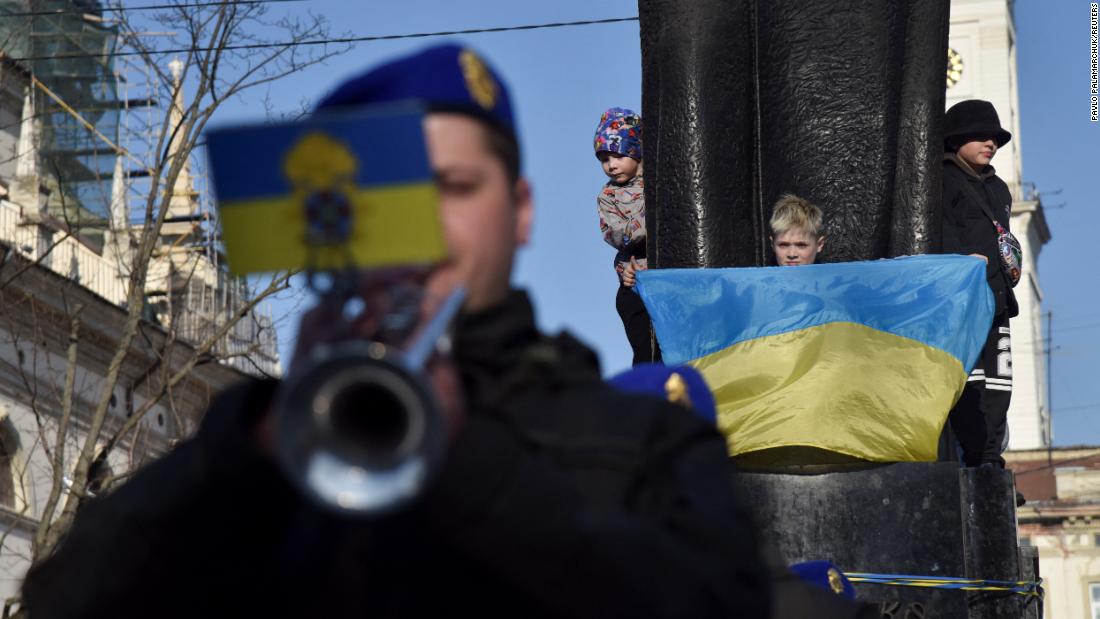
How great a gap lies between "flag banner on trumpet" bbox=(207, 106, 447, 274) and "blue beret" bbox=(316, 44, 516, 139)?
176mm

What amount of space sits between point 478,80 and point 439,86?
5 centimetres

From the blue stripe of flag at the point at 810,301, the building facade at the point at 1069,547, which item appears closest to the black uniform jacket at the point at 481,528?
the blue stripe of flag at the point at 810,301

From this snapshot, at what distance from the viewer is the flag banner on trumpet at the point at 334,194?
79.4 inches

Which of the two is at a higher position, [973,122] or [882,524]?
[973,122]

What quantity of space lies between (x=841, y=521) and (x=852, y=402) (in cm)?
36

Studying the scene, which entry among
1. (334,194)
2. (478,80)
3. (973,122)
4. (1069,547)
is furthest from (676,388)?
(1069,547)

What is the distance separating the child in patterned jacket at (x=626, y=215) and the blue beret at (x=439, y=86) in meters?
5.25

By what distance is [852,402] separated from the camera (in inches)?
237

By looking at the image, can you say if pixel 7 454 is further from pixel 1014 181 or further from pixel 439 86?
pixel 1014 181

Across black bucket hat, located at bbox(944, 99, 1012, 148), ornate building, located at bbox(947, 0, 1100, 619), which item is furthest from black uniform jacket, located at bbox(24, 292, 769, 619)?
ornate building, located at bbox(947, 0, 1100, 619)

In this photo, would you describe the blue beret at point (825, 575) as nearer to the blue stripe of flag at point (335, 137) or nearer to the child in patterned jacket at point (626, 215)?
the child in patterned jacket at point (626, 215)

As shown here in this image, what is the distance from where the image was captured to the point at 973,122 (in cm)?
765

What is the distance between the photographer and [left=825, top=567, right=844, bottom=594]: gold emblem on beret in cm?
483

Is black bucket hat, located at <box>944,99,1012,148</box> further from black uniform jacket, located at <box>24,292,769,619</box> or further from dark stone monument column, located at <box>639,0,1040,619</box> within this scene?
black uniform jacket, located at <box>24,292,769,619</box>
